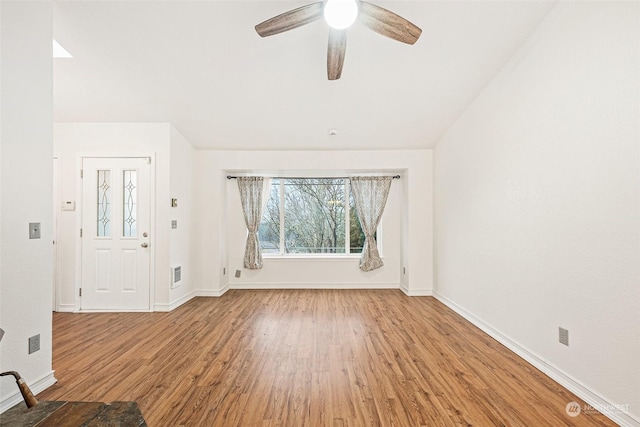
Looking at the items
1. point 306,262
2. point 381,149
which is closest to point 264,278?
point 306,262

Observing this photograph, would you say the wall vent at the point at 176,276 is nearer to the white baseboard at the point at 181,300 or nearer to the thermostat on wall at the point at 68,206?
the white baseboard at the point at 181,300

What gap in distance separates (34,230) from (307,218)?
13.0 ft

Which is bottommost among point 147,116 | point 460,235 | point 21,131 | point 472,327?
point 472,327

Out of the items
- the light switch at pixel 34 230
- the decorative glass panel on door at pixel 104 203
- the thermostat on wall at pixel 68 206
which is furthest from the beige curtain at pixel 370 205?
the light switch at pixel 34 230

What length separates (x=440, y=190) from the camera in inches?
179

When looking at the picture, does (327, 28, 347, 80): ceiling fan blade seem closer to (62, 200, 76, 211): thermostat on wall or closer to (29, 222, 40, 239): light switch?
(29, 222, 40, 239): light switch

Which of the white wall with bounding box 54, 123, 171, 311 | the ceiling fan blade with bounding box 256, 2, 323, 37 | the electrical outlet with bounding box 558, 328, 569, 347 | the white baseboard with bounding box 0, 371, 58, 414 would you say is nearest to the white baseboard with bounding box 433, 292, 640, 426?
the electrical outlet with bounding box 558, 328, 569, 347

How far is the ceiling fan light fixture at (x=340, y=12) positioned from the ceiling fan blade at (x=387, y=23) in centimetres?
8

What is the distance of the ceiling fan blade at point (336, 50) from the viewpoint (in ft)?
7.05

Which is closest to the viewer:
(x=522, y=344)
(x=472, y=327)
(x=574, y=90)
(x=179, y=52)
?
(x=574, y=90)

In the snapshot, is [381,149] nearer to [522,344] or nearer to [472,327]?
[472,327]

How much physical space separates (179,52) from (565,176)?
348 cm

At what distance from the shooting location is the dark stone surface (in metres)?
0.79

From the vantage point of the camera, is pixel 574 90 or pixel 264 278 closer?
pixel 574 90
